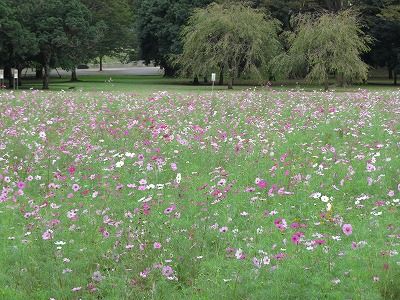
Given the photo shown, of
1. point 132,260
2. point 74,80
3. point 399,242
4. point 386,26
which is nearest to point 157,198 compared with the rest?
point 132,260

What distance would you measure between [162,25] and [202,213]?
38.8 metres

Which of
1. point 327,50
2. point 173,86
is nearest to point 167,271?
point 327,50

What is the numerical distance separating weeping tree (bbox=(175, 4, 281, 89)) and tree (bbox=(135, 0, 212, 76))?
699 cm

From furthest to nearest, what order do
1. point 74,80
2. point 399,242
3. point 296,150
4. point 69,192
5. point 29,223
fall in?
point 74,80
point 296,150
point 69,192
point 29,223
point 399,242

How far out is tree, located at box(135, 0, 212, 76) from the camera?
4159 centimetres

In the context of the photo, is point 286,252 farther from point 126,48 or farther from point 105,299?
point 126,48

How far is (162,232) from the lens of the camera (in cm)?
514

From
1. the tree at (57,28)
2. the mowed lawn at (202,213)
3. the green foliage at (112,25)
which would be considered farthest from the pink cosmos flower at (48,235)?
the green foliage at (112,25)

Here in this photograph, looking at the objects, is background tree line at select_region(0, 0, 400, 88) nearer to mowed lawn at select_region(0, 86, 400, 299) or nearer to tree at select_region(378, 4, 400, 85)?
tree at select_region(378, 4, 400, 85)

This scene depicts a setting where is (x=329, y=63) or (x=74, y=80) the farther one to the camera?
(x=74, y=80)

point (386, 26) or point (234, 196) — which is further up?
point (386, 26)

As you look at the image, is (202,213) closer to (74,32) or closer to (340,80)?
(340,80)

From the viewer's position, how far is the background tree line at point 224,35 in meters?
31.0

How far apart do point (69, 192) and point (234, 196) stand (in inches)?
78.4
